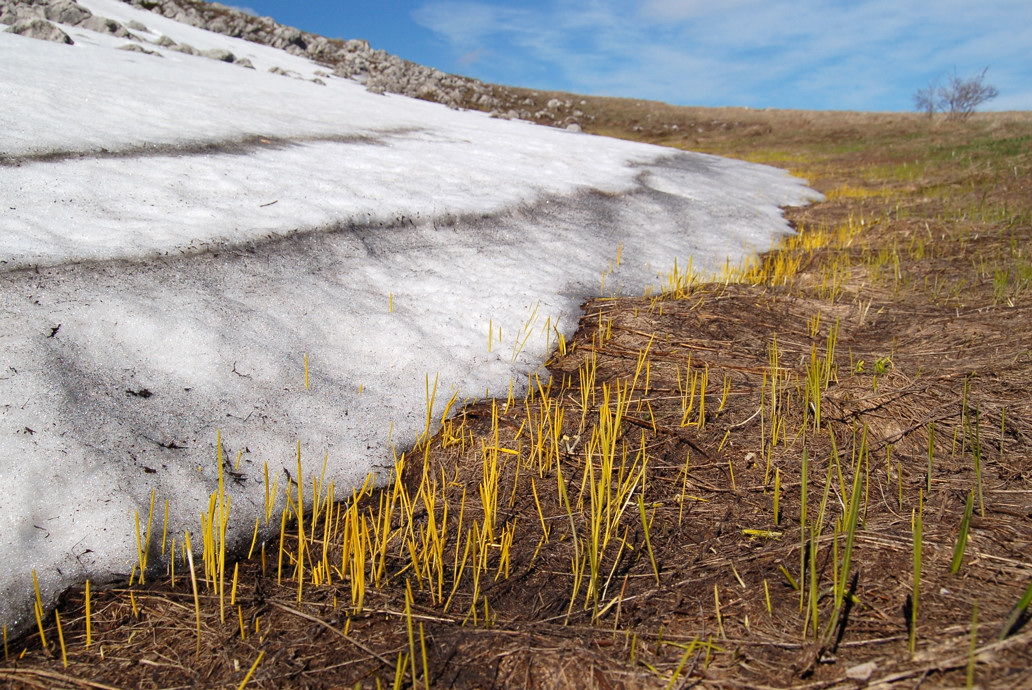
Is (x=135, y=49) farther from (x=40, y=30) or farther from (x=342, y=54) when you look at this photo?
(x=342, y=54)

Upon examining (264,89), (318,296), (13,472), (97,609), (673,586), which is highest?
(264,89)

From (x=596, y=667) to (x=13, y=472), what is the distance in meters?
1.94

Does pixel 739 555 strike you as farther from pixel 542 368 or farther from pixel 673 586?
pixel 542 368

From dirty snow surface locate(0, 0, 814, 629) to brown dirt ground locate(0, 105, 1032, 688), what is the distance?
29 cm

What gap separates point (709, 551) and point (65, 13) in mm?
15100

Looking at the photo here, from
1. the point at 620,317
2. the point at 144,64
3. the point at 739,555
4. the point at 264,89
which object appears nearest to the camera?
the point at 739,555

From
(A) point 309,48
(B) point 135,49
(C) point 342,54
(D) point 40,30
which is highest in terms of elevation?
(C) point 342,54

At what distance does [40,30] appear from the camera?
358 inches

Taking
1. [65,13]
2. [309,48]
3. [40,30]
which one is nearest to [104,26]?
[65,13]

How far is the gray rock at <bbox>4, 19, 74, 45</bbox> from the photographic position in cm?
903

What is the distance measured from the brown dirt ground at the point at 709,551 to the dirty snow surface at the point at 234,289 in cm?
29

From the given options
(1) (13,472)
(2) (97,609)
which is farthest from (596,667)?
(1) (13,472)

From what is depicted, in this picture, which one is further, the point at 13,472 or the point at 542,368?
the point at 542,368

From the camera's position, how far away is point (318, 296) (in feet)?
11.2
